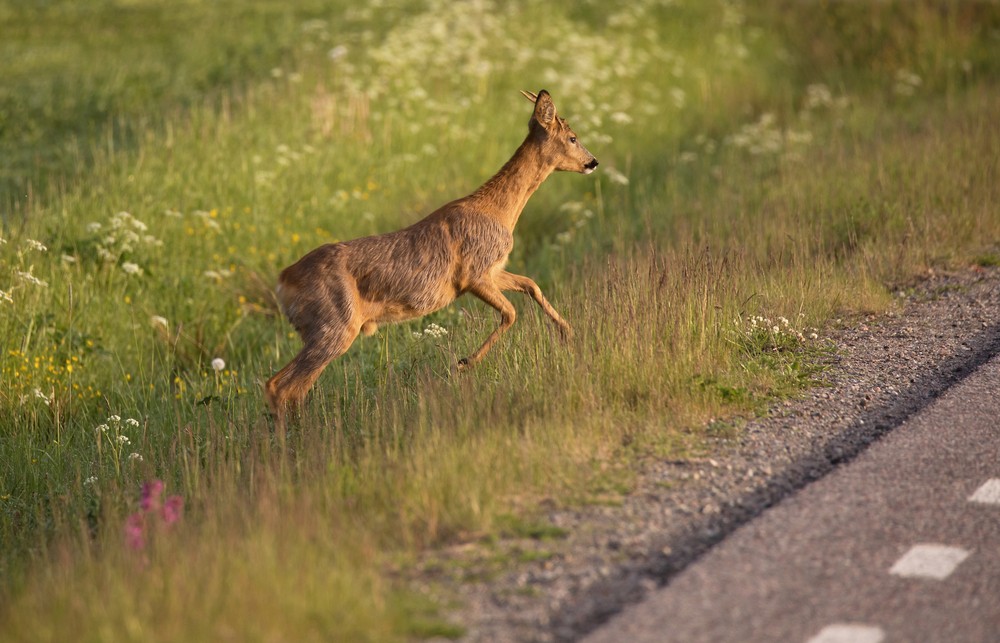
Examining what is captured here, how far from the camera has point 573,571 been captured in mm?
4898

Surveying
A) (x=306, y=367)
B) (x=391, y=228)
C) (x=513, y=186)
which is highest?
(x=513, y=186)

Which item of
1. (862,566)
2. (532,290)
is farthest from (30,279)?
(862,566)

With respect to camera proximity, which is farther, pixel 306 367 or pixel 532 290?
pixel 532 290

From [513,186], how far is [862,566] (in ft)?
14.3

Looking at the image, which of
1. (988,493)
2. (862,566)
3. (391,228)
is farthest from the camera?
(391,228)

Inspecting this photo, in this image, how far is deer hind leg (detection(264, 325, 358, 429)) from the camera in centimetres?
769

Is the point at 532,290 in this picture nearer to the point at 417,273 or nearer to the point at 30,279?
the point at 417,273

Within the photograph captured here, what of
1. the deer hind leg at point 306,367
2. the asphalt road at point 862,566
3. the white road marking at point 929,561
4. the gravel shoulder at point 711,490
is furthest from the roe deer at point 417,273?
the white road marking at point 929,561

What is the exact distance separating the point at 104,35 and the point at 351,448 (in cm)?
1915

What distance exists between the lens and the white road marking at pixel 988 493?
5473 millimetres

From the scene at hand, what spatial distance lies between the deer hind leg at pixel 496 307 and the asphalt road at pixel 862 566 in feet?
8.42

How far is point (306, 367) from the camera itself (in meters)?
7.70

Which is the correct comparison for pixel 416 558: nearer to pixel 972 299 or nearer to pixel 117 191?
pixel 972 299

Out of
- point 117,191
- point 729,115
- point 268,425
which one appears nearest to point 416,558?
point 268,425
